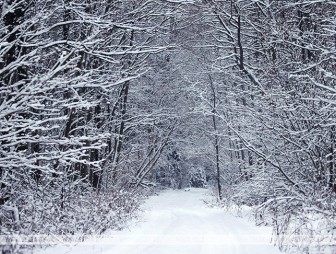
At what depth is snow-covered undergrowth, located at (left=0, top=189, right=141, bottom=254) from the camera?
6.31 meters

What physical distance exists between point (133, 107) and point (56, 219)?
12501mm

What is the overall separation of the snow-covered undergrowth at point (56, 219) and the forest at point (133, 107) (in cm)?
4

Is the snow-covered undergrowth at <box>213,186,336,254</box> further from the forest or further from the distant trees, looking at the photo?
the distant trees

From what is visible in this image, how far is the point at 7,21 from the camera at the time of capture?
6.91 meters

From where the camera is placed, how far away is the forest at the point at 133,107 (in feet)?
19.2

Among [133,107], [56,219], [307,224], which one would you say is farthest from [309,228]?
[133,107]

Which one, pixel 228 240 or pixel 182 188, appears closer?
pixel 228 240

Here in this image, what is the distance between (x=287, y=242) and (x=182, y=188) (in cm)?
3842

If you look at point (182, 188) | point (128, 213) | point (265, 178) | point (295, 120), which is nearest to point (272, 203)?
point (265, 178)

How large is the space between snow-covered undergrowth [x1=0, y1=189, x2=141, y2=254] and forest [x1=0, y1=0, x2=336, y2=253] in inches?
1.4

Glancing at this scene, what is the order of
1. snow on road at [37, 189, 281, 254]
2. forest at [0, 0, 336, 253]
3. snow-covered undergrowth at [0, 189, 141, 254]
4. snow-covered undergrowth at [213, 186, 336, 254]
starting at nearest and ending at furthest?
forest at [0, 0, 336, 253], snow-covered undergrowth at [0, 189, 141, 254], snow on road at [37, 189, 281, 254], snow-covered undergrowth at [213, 186, 336, 254]

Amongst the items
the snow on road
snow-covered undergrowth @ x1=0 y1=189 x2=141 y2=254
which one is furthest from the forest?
the snow on road

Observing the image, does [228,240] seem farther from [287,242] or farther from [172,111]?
[172,111]

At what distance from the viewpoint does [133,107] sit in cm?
1992
